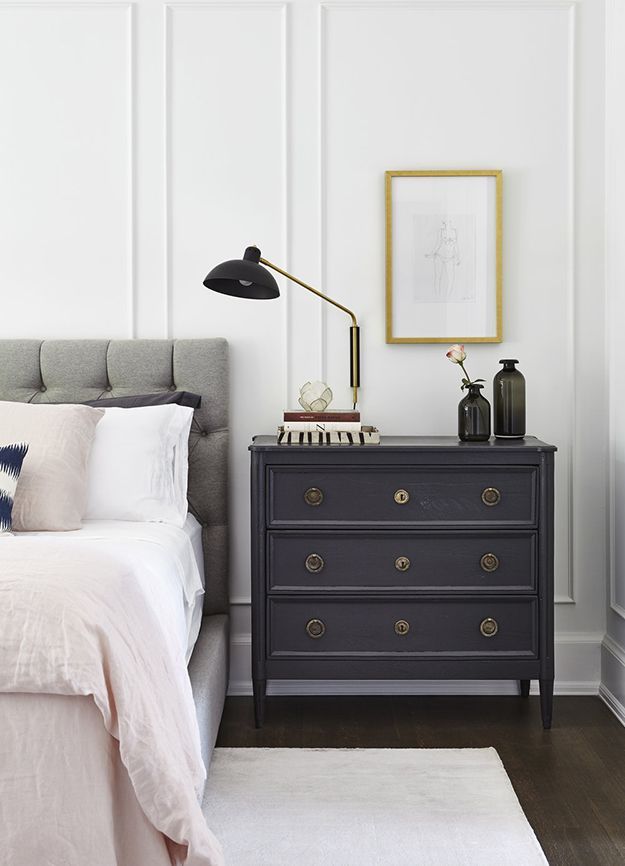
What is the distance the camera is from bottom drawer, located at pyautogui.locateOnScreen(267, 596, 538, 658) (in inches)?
99.7

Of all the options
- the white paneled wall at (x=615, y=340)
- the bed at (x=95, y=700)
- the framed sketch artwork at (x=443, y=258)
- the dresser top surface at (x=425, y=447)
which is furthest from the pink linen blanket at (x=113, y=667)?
the white paneled wall at (x=615, y=340)

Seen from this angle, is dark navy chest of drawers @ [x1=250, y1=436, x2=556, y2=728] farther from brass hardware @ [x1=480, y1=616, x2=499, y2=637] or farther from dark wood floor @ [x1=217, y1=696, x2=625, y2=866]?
dark wood floor @ [x1=217, y1=696, x2=625, y2=866]

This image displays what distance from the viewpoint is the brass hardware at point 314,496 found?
2514 mm

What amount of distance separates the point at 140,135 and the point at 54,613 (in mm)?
2029

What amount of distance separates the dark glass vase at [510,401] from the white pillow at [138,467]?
3.45ft

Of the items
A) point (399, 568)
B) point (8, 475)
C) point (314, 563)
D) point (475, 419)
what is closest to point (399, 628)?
point (399, 568)

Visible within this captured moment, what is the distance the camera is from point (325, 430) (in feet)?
8.73

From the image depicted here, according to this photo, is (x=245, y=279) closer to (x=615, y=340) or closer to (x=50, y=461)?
(x=50, y=461)

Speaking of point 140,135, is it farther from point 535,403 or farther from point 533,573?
point 533,573

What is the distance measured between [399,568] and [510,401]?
2.22ft

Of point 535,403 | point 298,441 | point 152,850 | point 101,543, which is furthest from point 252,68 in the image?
point 152,850

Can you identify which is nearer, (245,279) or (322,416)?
(245,279)

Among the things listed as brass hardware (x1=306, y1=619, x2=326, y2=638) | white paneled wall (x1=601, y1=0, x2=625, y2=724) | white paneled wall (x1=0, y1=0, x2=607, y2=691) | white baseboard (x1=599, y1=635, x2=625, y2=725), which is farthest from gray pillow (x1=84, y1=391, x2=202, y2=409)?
white baseboard (x1=599, y1=635, x2=625, y2=725)

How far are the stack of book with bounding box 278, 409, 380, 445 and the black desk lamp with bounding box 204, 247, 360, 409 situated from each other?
224 millimetres
